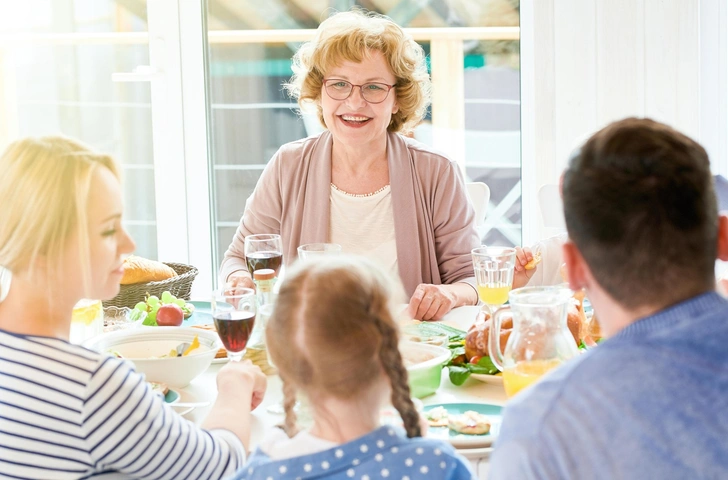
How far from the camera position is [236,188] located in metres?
4.05

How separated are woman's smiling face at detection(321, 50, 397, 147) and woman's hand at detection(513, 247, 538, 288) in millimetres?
646

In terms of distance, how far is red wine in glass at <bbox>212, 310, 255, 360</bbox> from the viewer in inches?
61.3

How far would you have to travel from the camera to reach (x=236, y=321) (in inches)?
61.4

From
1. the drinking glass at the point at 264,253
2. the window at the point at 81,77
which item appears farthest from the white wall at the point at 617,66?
the drinking glass at the point at 264,253

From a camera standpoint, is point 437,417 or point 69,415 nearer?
point 69,415

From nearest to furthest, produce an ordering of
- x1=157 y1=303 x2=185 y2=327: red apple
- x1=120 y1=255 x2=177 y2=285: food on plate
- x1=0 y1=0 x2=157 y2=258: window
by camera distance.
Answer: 1. x1=157 y1=303 x2=185 y2=327: red apple
2. x1=120 y1=255 x2=177 y2=285: food on plate
3. x1=0 y1=0 x2=157 y2=258: window

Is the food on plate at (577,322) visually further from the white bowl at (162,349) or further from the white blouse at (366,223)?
the white blouse at (366,223)

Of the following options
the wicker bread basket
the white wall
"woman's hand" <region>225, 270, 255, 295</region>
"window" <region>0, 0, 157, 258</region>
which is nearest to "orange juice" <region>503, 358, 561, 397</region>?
"woman's hand" <region>225, 270, 255, 295</region>

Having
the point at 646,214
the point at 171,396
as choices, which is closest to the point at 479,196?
the point at 171,396

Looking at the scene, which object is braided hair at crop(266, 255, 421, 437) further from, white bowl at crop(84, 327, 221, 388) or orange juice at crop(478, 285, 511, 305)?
orange juice at crop(478, 285, 511, 305)

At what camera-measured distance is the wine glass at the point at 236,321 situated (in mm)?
1561

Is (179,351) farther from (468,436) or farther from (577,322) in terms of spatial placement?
(577,322)

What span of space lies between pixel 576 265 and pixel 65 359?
0.68 metres

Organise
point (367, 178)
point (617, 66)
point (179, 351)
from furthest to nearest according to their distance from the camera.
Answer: point (617, 66)
point (367, 178)
point (179, 351)
